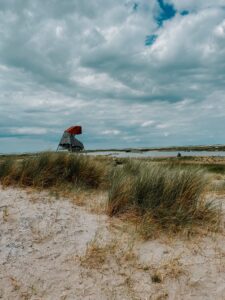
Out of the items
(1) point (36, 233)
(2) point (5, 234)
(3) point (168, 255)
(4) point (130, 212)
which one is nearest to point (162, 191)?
(4) point (130, 212)

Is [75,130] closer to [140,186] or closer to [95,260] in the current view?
[140,186]

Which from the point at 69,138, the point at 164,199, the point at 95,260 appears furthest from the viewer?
the point at 69,138

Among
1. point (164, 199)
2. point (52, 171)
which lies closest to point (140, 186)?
point (164, 199)

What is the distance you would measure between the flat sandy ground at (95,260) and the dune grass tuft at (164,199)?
42 centimetres

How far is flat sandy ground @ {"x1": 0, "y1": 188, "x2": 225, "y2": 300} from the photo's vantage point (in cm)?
362

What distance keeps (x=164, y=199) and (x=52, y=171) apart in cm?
303

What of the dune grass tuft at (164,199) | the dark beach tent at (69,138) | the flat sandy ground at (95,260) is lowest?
the flat sandy ground at (95,260)

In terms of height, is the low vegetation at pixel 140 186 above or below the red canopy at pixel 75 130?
below

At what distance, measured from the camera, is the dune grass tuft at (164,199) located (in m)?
5.34

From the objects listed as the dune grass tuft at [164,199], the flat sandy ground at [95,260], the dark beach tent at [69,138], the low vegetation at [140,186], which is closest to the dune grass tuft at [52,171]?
the low vegetation at [140,186]

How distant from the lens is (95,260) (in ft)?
13.6

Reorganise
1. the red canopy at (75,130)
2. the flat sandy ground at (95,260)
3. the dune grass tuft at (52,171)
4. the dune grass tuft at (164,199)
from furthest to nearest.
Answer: the red canopy at (75,130) < the dune grass tuft at (52,171) < the dune grass tuft at (164,199) < the flat sandy ground at (95,260)

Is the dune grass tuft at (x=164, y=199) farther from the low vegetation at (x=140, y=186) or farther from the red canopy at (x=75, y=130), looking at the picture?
the red canopy at (x=75, y=130)

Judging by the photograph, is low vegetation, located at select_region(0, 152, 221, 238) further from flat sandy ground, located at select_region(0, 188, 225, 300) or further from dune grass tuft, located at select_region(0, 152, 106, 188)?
flat sandy ground, located at select_region(0, 188, 225, 300)
